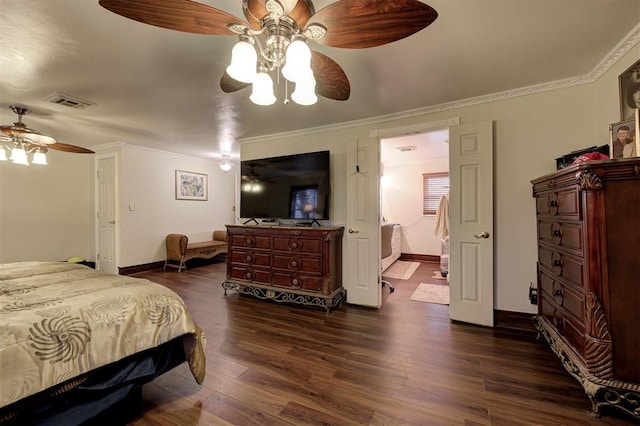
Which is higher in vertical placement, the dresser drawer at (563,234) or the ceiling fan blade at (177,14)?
the ceiling fan blade at (177,14)

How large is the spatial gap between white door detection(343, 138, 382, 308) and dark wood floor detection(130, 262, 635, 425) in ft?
1.25

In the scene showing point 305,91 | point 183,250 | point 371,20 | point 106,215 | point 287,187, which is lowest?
point 183,250

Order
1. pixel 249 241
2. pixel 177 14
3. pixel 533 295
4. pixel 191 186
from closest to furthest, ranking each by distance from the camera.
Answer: pixel 177 14
pixel 533 295
pixel 249 241
pixel 191 186

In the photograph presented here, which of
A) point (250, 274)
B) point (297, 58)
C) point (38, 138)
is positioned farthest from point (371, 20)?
point (38, 138)

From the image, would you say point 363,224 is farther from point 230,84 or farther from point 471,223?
point 230,84

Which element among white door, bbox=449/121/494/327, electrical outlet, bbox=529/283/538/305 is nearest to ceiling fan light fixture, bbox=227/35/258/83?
white door, bbox=449/121/494/327

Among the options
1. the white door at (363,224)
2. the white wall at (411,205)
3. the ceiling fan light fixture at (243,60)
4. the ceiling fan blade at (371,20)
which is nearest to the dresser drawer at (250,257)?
the white door at (363,224)

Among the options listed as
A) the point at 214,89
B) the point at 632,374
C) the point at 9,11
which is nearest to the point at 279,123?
the point at 214,89

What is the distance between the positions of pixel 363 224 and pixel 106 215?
4654 mm

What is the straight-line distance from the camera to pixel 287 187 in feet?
11.7

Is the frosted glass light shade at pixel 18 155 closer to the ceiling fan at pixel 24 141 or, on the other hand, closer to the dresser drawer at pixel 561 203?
the ceiling fan at pixel 24 141

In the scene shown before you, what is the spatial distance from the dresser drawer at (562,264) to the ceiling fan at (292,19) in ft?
5.50

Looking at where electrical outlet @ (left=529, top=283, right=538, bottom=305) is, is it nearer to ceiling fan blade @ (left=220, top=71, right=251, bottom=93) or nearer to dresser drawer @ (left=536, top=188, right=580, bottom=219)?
dresser drawer @ (left=536, top=188, right=580, bottom=219)

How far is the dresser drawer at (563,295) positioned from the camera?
160 centimetres
